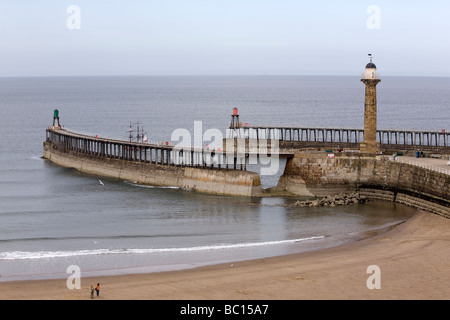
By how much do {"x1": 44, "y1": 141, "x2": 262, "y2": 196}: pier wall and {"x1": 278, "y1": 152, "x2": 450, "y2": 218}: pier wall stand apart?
3.68 m

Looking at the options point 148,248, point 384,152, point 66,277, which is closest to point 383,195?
point 384,152

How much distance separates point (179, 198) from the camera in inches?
2377

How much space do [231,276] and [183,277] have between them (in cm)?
252

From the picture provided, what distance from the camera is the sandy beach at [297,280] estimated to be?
108 feet

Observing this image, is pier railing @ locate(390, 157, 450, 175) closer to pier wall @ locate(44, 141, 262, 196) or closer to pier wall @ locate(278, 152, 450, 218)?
pier wall @ locate(278, 152, 450, 218)

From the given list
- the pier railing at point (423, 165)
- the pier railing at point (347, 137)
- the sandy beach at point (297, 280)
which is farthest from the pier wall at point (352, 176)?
the sandy beach at point (297, 280)

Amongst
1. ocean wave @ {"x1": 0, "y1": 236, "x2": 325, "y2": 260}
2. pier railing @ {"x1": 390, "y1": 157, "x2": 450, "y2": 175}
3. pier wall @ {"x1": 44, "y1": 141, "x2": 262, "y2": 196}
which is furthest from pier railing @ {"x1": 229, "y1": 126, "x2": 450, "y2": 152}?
ocean wave @ {"x1": 0, "y1": 236, "x2": 325, "y2": 260}

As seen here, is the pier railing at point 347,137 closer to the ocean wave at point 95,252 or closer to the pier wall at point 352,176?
the pier wall at point 352,176

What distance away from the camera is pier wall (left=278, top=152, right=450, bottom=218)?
55625 millimetres

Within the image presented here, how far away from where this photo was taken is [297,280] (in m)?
35.3

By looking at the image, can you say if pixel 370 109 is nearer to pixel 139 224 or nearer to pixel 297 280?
pixel 139 224

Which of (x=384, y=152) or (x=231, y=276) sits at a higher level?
(x=384, y=152)
